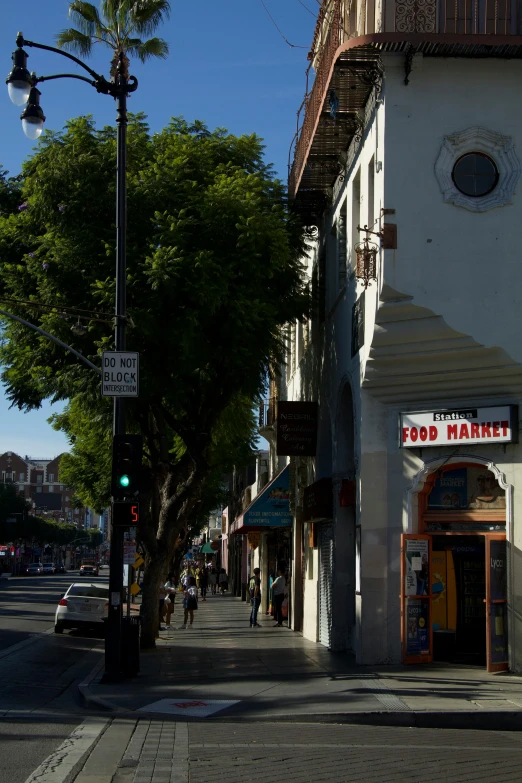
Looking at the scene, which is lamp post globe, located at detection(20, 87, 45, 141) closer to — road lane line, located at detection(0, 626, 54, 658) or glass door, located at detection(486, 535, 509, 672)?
glass door, located at detection(486, 535, 509, 672)

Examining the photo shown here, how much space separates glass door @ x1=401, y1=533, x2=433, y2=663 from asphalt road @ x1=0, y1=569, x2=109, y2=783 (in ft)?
19.4

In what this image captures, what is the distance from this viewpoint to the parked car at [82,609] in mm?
29609

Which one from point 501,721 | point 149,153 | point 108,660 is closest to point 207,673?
point 108,660

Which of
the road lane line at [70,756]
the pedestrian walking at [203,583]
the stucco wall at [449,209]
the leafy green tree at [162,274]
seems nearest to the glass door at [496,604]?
the stucco wall at [449,209]

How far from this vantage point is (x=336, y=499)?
2233 centimetres

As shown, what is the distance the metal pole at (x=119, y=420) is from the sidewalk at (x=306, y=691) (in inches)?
21.9

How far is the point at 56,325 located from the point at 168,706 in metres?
10.7

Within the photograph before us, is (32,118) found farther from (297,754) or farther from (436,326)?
(297,754)

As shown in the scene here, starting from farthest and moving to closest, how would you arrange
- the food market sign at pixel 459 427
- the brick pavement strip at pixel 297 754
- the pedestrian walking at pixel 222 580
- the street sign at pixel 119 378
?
the pedestrian walking at pixel 222 580
the street sign at pixel 119 378
the food market sign at pixel 459 427
the brick pavement strip at pixel 297 754

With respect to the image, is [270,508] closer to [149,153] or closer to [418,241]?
[149,153]

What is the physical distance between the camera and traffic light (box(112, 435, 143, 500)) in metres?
16.7

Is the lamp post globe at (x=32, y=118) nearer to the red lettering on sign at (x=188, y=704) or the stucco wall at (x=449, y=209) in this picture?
the stucco wall at (x=449, y=209)

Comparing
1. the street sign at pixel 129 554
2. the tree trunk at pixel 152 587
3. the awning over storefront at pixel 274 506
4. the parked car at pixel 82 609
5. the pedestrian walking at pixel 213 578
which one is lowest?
the pedestrian walking at pixel 213 578

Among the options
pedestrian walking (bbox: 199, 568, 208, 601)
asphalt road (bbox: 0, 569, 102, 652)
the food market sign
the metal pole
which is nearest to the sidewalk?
the metal pole
